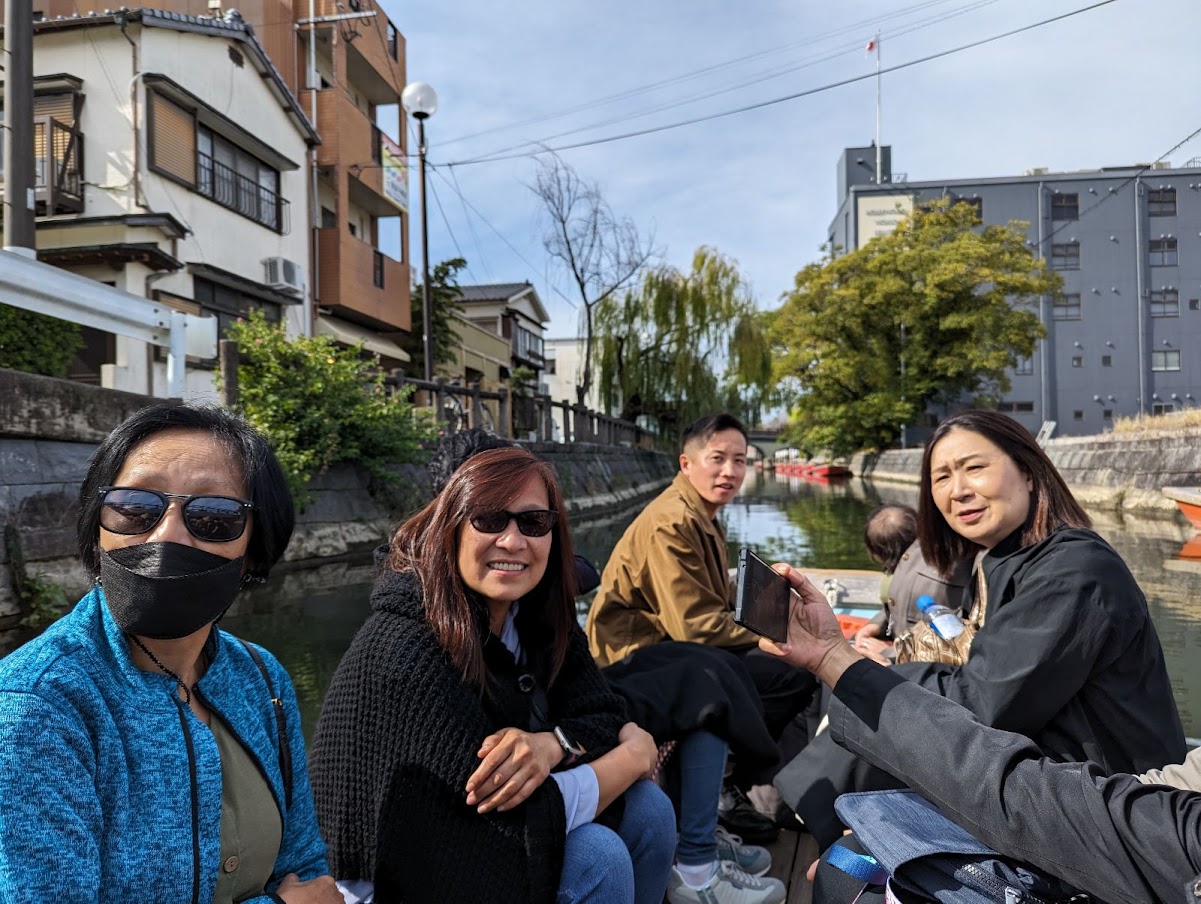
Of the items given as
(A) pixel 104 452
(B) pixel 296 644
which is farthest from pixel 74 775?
(B) pixel 296 644

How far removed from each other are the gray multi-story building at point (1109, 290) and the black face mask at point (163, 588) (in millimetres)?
33966

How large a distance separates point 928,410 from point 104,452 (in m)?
33.3

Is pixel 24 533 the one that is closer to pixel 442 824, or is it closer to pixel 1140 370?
pixel 442 824

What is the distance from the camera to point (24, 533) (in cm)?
555

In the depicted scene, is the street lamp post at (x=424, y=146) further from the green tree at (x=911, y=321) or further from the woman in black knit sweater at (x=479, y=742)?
the green tree at (x=911, y=321)

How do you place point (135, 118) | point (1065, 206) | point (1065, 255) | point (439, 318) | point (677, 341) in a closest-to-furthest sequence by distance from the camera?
point (135, 118) < point (439, 318) < point (677, 341) < point (1065, 255) < point (1065, 206)

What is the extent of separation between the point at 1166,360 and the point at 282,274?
32.8 meters

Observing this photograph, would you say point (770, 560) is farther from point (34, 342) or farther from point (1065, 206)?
point (1065, 206)

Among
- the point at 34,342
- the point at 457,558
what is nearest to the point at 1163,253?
the point at 34,342

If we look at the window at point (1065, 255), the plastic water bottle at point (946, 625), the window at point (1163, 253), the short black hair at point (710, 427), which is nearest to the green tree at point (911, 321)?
the window at point (1065, 255)

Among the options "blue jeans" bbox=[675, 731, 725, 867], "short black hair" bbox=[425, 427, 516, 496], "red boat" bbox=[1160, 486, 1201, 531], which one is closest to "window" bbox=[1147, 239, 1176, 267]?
"red boat" bbox=[1160, 486, 1201, 531]

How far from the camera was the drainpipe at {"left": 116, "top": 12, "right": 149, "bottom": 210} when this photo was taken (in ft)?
36.2

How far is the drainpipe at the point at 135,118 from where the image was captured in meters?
11.0

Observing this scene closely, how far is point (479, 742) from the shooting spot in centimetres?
151
